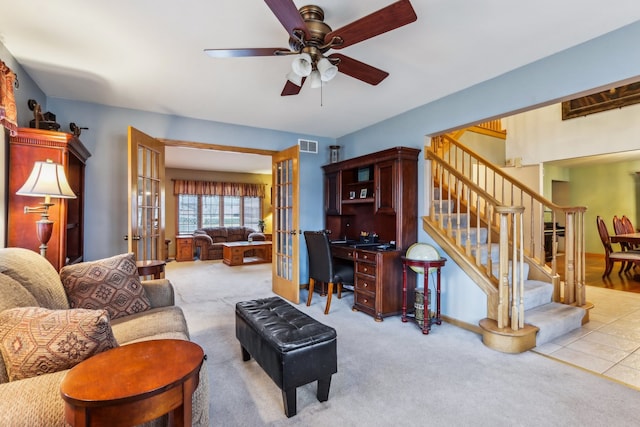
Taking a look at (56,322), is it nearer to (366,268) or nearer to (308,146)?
(366,268)

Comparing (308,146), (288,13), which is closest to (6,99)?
(288,13)

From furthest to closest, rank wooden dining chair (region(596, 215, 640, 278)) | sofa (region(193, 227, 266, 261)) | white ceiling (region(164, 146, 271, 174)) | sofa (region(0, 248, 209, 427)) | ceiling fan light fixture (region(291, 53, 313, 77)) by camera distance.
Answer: sofa (region(193, 227, 266, 261)), white ceiling (region(164, 146, 271, 174)), wooden dining chair (region(596, 215, 640, 278)), ceiling fan light fixture (region(291, 53, 313, 77)), sofa (region(0, 248, 209, 427))

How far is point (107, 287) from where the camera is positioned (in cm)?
212

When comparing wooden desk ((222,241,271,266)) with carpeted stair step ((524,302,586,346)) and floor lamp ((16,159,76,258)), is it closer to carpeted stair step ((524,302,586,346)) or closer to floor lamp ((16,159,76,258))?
floor lamp ((16,159,76,258))

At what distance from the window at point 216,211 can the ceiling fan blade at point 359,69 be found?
295 inches

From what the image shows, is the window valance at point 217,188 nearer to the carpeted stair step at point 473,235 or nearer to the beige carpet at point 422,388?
the beige carpet at point 422,388

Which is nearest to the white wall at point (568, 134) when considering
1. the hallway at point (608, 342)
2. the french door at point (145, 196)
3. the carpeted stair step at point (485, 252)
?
the hallway at point (608, 342)

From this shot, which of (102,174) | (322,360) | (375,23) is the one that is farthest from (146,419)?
(102,174)

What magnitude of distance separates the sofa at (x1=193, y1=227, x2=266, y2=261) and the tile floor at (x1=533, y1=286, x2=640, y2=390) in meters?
6.64

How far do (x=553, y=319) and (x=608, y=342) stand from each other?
458mm

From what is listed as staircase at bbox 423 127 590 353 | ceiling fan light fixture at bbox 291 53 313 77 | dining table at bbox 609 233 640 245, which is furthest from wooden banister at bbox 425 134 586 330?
dining table at bbox 609 233 640 245

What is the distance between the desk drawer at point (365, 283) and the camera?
345 cm

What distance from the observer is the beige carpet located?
5.77 feet

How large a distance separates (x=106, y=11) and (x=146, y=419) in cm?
232
